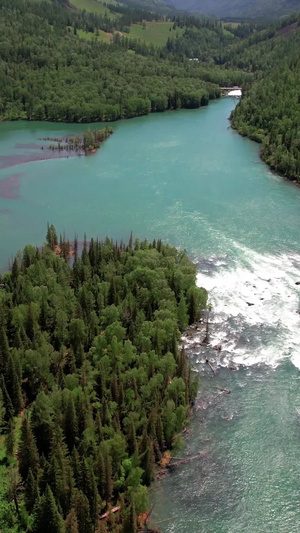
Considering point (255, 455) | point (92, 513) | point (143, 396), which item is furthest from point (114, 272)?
point (92, 513)

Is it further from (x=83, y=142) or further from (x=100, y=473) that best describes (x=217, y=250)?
(x=83, y=142)

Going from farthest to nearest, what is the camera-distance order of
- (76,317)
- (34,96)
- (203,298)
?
(34,96) < (203,298) < (76,317)

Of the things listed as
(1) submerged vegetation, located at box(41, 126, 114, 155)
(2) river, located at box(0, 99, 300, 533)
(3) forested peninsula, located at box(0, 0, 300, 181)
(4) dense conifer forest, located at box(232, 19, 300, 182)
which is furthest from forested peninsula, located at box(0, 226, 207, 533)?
(3) forested peninsula, located at box(0, 0, 300, 181)

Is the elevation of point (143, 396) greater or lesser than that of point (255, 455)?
greater

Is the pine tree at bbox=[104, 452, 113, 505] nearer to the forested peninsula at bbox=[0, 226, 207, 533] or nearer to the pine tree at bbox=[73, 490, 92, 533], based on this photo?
the forested peninsula at bbox=[0, 226, 207, 533]

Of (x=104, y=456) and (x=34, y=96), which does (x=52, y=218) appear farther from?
(x=34, y=96)

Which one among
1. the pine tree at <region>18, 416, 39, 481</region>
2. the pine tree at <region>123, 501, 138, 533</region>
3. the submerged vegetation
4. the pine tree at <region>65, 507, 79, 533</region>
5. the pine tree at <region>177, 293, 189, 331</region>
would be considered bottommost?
the pine tree at <region>123, 501, 138, 533</region>

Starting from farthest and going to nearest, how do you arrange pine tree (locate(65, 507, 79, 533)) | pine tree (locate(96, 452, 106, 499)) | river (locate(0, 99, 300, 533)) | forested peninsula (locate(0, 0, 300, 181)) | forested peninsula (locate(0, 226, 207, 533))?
forested peninsula (locate(0, 0, 300, 181)), river (locate(0, 99, 300, 533)), pine tree (locate(96, 452, 106, 499)), forested peninsula (locate(0, 226, 207, 533)), pine tree (locate(65, 507, 79, 533))
